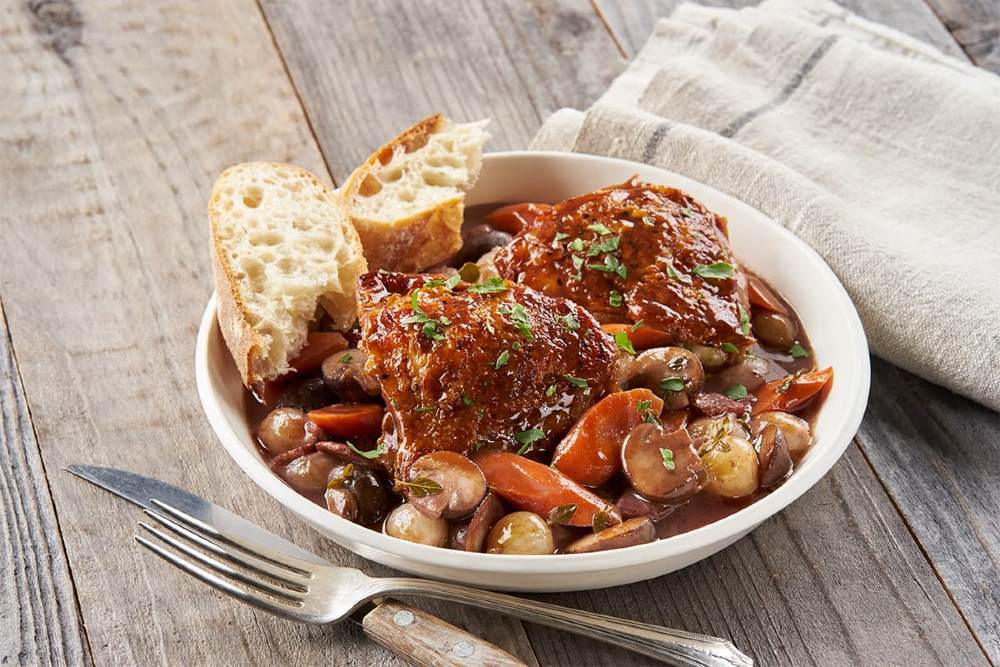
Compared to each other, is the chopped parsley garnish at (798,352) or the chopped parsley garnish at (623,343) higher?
Result: the chopped parsley garnish at (623,343)

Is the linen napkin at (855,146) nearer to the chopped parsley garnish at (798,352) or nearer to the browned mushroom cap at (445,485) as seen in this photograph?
the chopped parsley garnish at (798,352)

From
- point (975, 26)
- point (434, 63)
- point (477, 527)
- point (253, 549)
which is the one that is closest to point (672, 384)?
point (477, 527)

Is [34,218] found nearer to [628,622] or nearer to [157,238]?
[157,238]

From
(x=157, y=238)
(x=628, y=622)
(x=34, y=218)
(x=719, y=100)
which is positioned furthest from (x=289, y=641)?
(x=719, y=100)

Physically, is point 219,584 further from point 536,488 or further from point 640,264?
point 640,264

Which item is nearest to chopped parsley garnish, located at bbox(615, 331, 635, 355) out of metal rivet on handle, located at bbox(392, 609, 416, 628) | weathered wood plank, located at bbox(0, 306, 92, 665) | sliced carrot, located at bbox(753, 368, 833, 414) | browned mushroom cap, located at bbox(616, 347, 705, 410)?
browned mushroom cap, located at bbox(616, 347, 705, 410)

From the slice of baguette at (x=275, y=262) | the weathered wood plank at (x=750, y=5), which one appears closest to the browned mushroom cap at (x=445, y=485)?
the slice of baguette at (x=275, y=262)
